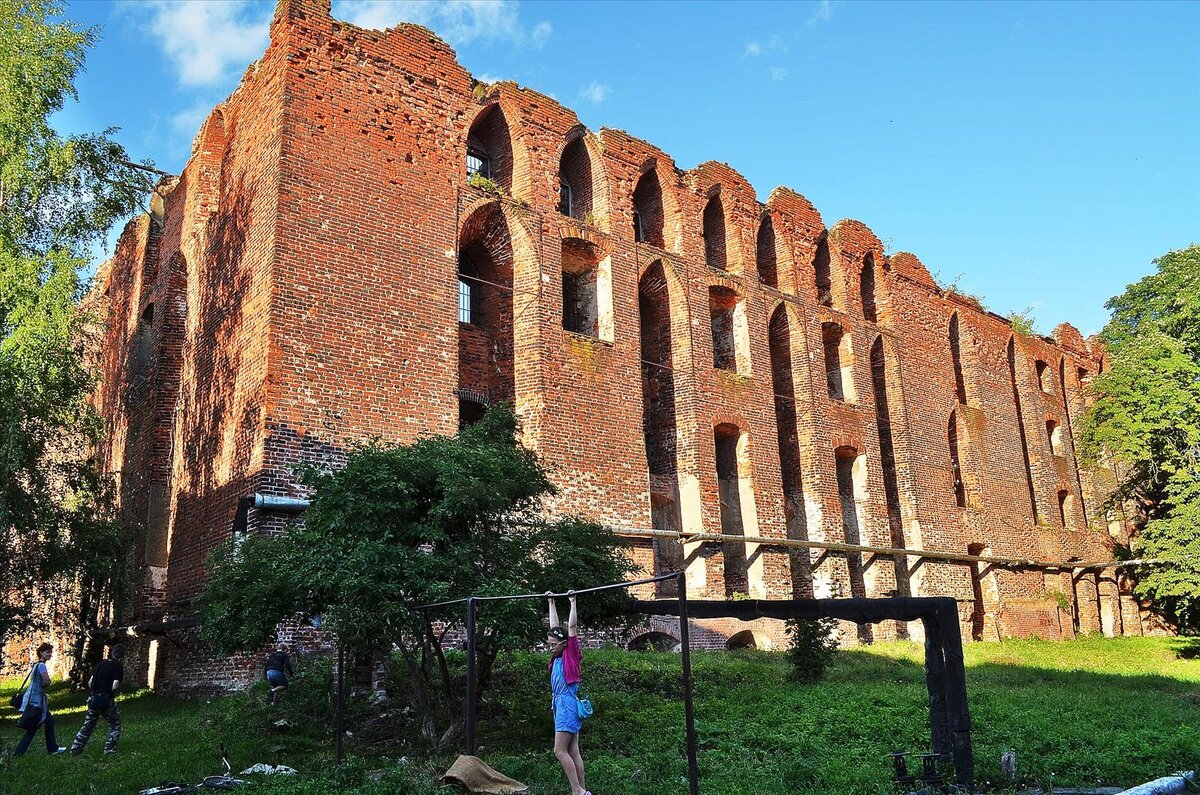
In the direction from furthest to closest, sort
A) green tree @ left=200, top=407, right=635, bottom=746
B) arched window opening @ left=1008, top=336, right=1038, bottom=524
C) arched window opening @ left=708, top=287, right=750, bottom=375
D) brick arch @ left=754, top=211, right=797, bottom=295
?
arched window opening @ left=1008, top=336, right=1038, bottom=524 → brick arch @ left=754, top=211, right=797, bottom=295 → arched window opening @ left=708, top=287, right=750, bottom=375 → green tree @ left=200, top=407, right=635, bottom=746

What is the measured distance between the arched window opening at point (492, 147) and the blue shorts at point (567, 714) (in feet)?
40.3

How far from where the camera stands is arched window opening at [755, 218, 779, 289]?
22.8 meters

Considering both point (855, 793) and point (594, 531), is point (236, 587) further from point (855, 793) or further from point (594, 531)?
point (855, 793)

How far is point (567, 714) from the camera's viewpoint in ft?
24.0

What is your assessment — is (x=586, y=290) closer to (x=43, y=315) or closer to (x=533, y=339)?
(x=533, y=339)

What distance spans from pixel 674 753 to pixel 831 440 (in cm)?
1377

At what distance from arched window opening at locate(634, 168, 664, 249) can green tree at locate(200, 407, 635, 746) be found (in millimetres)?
11021

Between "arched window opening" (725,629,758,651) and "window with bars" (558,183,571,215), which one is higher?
"window with bars" (558,183,571,215)

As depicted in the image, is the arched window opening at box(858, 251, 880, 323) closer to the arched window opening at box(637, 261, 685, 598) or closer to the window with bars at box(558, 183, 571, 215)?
the arched window opening at box(637, 261, 685, 598)

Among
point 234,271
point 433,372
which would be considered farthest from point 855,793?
point 234,271

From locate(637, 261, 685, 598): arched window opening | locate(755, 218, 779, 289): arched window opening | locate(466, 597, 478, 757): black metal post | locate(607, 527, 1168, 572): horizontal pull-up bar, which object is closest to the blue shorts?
locate(466, 597, 478, 757): black metal post

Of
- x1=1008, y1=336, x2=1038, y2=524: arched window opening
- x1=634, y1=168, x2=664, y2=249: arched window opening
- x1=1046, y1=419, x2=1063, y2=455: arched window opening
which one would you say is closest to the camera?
x1=634, y1=168, x2=664, y2=249: arched window opening

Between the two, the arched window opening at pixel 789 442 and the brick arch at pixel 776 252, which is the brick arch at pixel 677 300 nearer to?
the arched window opening at pixel 789 442

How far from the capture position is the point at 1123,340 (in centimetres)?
3028
